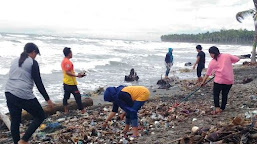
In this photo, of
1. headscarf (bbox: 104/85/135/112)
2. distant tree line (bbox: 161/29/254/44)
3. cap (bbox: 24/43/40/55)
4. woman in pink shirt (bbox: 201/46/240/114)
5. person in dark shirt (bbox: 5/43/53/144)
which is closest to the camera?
person in dark shirt (bbox: 5/43/53/144)

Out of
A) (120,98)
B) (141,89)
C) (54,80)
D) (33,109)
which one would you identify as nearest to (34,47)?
(33,109)

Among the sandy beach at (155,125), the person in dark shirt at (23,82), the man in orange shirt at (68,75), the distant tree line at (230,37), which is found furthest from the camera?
the distant tree line at (230,37)

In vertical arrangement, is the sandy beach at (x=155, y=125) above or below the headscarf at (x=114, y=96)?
below

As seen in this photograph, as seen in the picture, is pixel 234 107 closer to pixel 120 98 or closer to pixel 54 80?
pixel 120 98

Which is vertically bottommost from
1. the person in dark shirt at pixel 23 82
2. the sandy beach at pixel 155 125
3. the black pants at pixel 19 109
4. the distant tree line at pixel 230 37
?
the sandy beach at pixel 155 125

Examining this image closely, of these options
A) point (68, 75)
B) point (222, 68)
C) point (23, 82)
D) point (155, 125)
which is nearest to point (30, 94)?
point (23, 82)

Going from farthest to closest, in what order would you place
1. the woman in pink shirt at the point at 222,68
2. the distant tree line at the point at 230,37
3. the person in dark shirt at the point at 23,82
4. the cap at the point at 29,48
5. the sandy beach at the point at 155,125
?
the distant tree line at the point at 230,37 → the woman in pink shirt at the point at 222,68 → the sandy beach at the point at 155,125 → the cap at the point at 29,48 → the person in dark shirt at the point at 23,82

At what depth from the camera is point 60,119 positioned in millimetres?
7480

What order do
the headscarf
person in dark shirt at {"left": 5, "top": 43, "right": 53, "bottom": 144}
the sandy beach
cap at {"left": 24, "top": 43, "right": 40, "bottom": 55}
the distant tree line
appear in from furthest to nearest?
the distant tree line → the headscarf → the sandy beach → cap at {"left": 24, "top": 43, "right": 40, "bottom": 55} → person in dark shirt at {"left": 5, "top": 43, "right": 53, "bottom": 144}

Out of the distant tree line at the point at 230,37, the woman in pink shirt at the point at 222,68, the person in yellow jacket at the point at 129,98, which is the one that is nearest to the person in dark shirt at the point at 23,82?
the person in yellow jacket at the point at 129,98

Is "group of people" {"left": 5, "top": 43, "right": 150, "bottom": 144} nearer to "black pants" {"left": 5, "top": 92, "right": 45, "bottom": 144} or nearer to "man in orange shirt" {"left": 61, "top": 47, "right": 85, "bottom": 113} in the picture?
"black pants" {"left": 5, "top": 92, "right": 45, "bottom": 144}

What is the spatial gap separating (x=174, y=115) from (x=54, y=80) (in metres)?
11.2

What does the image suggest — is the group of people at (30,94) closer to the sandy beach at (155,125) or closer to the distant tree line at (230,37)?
the sandy beach at (155,125)

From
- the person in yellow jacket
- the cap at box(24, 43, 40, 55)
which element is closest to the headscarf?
the person in yellow jacket
